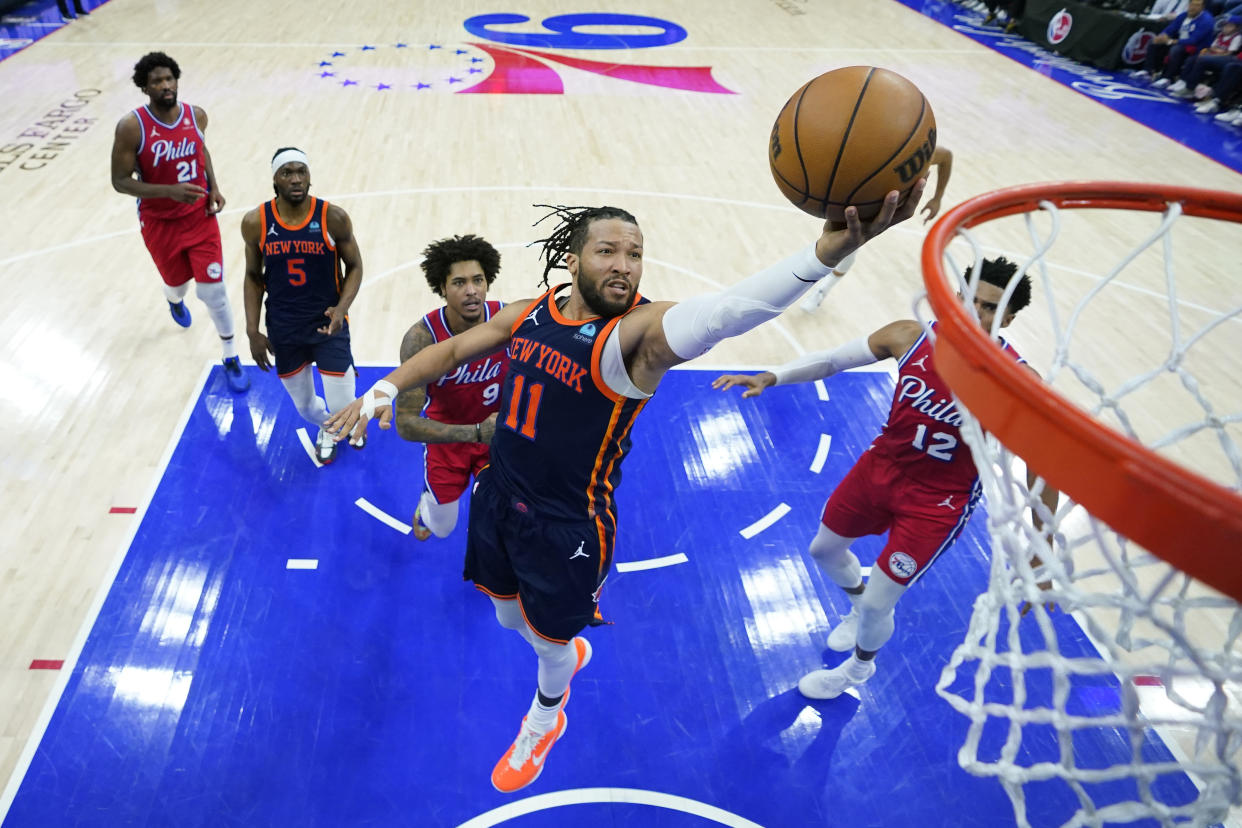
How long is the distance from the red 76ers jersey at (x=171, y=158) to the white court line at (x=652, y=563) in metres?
3.40

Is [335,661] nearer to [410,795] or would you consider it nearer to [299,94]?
[410,795]

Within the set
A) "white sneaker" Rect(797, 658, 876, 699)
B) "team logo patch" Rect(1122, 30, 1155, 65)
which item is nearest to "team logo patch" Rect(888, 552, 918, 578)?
"white sneaker" Rect(797, 658, 876, 699)

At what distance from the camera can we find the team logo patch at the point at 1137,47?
12688mm

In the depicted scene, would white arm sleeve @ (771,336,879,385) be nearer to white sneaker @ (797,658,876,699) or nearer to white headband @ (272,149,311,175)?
white sneaker @ (797,658,876,699)

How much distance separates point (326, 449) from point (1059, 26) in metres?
14.5

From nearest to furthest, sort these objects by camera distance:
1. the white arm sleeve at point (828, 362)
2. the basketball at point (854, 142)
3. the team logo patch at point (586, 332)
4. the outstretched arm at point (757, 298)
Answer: the outstretched arm at point (757, 298) < the basketball at point (854, 142) < the team logo patch at point (586, 332) < the white arm sleeve at point (828, 362)

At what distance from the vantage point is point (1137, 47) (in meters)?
12.8

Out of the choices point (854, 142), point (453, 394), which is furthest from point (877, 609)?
point (453, 394)

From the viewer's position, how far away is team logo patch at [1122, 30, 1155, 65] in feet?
41.6

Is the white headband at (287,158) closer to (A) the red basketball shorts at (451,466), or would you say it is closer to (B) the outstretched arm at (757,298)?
(A) the red basketball shorts at (451,466)

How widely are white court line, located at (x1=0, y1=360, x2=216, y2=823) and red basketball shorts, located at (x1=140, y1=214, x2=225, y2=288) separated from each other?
804mm

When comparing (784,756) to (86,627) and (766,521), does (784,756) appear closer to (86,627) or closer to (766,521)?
(766,521)

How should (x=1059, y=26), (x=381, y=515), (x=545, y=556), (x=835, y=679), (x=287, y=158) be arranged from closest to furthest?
(x=545, y=556) → (x=835, y=679) → (x=287, y=158) → (x=381, y=515) → (x=1059, y=26)

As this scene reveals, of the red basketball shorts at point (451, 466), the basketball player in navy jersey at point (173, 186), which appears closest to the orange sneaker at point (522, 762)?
the red basketball shorts at point (451, 466)
